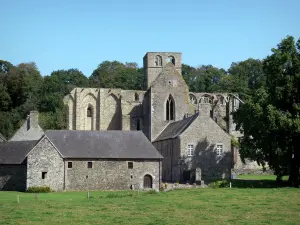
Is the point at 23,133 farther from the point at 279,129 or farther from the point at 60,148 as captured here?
the point at 279,129

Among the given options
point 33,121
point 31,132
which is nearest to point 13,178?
point 31,132

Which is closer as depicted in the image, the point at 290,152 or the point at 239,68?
the point at 290,152

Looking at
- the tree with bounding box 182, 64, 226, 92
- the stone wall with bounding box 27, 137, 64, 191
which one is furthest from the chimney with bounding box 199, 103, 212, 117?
the tree with bounding box 182, 64, 226, 92

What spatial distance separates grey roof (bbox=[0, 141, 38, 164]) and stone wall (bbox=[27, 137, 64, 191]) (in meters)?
2.11

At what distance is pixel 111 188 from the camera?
43.0 m

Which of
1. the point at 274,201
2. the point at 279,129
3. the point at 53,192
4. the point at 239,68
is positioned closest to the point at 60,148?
the point at 53,192

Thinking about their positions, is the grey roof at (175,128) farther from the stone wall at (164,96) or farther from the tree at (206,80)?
the tree at (206,80)

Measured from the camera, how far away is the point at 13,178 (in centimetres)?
4312

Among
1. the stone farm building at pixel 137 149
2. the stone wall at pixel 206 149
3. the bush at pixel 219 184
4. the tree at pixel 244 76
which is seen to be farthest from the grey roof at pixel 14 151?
the tree at pixel 244 76

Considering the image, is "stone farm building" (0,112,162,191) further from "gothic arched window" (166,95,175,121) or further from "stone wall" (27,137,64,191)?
"gothic arched window" (166,95,175,121)

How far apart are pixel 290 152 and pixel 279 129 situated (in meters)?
3.07

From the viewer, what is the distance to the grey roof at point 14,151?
1724 inches

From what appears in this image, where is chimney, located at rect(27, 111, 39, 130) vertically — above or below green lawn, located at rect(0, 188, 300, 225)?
above

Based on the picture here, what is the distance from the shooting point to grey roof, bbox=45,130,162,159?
4359cm
